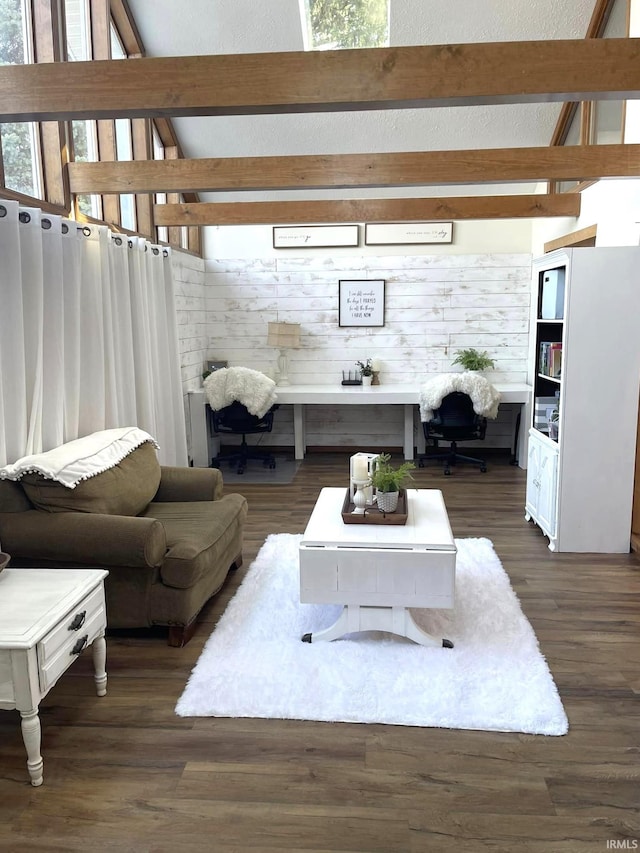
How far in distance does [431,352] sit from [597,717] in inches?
201

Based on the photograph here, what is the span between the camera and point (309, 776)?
Result: 221 centimetres

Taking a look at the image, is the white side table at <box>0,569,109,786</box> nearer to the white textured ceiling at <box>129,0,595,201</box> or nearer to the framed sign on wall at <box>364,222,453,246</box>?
the white textured ceiling at <box>129,0,595,201</box>

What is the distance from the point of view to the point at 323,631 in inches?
122

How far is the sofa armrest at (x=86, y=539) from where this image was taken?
2.96 meters

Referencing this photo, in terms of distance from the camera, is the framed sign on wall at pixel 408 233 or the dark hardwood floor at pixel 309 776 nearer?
the dark hardwood floor at pixel 309 776

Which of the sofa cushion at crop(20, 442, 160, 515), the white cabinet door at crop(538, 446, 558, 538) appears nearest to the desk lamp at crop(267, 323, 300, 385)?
the white cabinet door at crop(538, 446, 558, 538)

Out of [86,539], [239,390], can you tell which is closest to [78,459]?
[86,539]

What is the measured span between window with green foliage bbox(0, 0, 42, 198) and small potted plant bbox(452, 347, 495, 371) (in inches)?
169

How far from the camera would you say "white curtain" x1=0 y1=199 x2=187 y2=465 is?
3.34m

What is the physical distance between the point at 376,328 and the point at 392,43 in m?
2.66

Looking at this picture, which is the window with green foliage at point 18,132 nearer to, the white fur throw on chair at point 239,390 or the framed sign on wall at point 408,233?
the white fur throw on chair at point 239,390

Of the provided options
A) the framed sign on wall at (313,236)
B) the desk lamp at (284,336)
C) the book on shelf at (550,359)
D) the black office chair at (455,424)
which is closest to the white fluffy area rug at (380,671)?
the book on shelf at (550,359)

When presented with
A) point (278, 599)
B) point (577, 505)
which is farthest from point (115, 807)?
point (577, 505)

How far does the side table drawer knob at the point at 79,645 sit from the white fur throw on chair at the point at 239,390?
382cm
